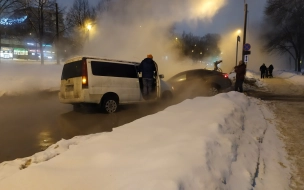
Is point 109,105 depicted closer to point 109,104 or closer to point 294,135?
point 109,104

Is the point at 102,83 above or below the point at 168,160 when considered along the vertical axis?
above

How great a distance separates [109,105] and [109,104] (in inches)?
1.2

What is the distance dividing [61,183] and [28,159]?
73.2 inches

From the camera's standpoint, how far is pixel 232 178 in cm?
304

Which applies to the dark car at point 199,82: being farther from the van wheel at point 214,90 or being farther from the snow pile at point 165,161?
the snow pile at point 165,161

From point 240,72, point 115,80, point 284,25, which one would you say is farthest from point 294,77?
point 115,80

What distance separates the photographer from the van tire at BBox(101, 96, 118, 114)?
7.96 metres

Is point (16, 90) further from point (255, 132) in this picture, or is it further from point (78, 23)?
point (78, 23)

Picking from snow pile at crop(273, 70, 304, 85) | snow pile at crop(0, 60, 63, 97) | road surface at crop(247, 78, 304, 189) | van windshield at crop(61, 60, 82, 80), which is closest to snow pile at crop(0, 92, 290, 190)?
road surface at crop(247, 78, 304, 189)

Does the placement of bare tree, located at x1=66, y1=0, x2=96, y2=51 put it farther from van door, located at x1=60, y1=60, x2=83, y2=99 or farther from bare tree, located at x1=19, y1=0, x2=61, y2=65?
van door, located at x1=60, y1=60, x2=83, y2=99

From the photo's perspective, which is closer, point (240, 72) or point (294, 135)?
point (294, 135)

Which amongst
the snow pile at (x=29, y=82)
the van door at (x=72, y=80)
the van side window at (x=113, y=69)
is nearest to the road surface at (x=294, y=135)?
the van side window at (x=113, y=69)

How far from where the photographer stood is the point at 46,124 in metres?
6.75

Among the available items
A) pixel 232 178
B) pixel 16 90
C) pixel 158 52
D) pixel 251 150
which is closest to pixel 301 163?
pixel 251 150
